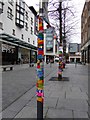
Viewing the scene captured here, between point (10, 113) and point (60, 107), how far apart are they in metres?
1.61

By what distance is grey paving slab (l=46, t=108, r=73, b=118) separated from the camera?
5.33 meters

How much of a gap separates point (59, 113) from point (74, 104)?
1.28 m

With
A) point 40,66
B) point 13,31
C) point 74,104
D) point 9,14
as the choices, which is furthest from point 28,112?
point 13,31

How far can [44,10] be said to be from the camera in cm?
505

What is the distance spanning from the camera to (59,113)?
18.3 feet

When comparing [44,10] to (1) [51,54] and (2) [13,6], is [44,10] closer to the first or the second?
(2) [13,6]

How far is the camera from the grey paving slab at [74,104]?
6199mm

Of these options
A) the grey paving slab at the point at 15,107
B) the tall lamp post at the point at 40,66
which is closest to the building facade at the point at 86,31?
the grey paving slab at the point at 15,107

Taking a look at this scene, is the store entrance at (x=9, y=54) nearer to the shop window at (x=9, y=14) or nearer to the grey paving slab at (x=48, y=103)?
the shop window at (x=9, y=14)

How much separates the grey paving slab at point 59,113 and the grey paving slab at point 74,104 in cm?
43

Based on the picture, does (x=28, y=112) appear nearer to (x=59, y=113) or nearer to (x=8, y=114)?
(x=8, y=114)

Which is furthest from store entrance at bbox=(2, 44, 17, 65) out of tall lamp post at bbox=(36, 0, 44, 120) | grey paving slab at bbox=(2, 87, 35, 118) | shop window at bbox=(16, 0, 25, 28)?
tall lamp post at bbox=(36, 0, 44, 120)

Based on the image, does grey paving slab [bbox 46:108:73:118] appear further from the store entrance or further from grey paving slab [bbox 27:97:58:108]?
the store entrance

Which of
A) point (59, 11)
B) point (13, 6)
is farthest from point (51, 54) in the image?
point (59, 11)
